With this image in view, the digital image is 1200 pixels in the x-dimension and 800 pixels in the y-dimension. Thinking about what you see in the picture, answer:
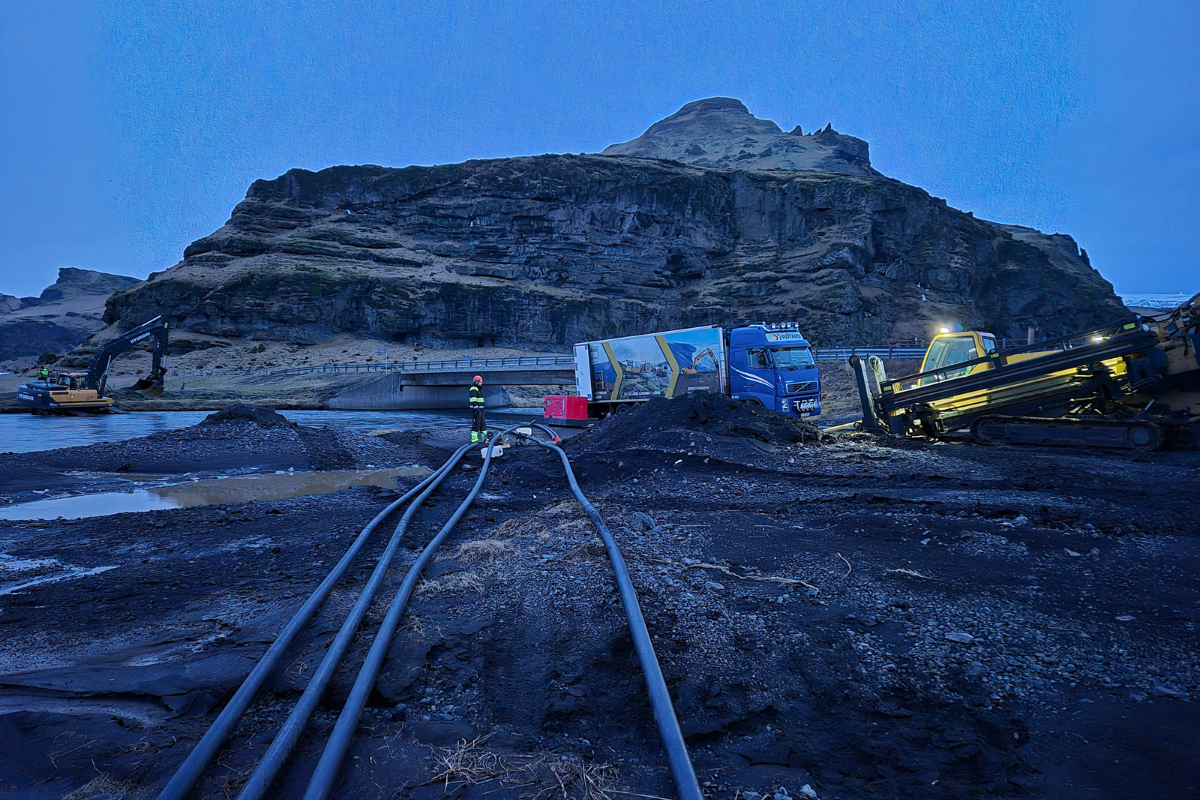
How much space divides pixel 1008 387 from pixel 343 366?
46.1m

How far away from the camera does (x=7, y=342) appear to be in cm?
10756

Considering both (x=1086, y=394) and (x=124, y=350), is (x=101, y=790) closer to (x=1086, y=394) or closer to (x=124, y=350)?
(x=1086, y=394)

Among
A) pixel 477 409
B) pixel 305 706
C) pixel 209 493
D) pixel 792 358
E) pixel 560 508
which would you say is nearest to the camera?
pixel 305 706

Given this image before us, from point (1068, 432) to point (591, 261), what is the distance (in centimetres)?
6900

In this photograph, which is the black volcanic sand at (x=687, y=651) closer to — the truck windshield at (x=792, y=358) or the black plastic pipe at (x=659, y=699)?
the black plastic pipe at (x=659, y=699)

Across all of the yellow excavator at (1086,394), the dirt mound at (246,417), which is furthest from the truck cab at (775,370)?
the dirt mound at (246,417)

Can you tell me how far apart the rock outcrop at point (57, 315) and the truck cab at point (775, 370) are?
8644cm

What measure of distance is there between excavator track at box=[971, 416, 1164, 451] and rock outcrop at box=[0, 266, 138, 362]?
93.2 meters

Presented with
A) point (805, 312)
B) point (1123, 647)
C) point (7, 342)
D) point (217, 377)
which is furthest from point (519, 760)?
point (7, 342)

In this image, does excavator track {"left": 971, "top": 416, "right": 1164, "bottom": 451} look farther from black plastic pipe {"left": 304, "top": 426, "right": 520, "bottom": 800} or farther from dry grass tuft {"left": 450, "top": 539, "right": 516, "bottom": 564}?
black plastic pipe {"left": 304, "top": 426, "right": 520, "bottom": 800}

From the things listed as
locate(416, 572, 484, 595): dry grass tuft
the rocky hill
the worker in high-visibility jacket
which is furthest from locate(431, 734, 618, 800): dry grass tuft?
the rocky hill

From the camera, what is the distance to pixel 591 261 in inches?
3002

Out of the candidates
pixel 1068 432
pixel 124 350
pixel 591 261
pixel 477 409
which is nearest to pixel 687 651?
pixel 1068 432

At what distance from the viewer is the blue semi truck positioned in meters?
17.1
